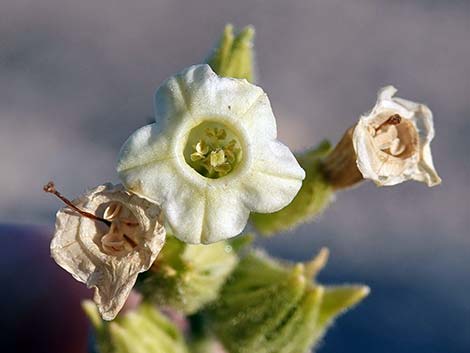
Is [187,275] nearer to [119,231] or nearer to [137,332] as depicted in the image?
[137,332]

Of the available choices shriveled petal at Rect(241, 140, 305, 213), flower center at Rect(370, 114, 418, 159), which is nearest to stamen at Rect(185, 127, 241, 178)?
shriveled petal at Rect(241, 140, 305, 213)

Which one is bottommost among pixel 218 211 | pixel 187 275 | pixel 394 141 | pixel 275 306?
pixel 275 306

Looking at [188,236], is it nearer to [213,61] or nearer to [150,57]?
[213,61]

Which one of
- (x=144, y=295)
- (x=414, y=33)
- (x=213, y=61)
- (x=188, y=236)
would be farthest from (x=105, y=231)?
(x=414, y=33)

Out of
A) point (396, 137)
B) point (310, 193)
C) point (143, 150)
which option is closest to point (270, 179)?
point (143, 150)

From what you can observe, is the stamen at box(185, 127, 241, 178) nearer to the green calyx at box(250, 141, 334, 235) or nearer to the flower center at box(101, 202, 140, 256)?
the flower center at box(101, 202, 140, 256)
